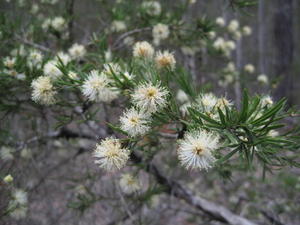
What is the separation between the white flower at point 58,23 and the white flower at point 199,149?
2368 millimetres

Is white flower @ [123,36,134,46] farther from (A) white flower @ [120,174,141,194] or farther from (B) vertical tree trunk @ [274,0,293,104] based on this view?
(B) vertical tree trunk @ [274,0,293,104]

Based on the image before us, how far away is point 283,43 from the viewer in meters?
6.92

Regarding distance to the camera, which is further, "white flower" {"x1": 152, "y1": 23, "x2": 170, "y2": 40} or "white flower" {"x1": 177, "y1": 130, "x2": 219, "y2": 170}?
"white flower" {"x1": 152, "y1": 23, "x2": 170, "y2": 40}

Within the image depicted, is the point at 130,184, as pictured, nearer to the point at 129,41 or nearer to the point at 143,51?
the point at 143,51

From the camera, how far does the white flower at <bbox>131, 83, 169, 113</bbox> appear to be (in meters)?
1.34

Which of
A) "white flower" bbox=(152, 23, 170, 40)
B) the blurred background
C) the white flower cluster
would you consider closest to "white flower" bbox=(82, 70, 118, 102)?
the white flower cluster

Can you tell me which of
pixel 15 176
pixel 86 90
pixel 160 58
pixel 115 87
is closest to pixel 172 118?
pixel 115 87

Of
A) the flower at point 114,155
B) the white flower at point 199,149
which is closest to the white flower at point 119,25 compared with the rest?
the flower at point 114,155

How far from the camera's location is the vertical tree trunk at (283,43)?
6781mm

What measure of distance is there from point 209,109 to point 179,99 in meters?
1.74

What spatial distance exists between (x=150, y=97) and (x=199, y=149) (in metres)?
0.34

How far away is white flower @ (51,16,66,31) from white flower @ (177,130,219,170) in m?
2.37

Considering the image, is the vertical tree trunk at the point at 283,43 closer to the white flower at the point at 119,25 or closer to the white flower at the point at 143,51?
the white flower at the point at 119,25

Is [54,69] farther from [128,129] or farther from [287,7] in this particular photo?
[287,7]
